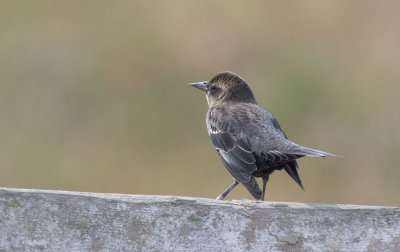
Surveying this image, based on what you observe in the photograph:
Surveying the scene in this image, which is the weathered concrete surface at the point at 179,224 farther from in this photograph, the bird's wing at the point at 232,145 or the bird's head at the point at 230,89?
the bird's head at the point at 230,89

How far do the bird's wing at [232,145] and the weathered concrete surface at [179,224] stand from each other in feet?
5.57

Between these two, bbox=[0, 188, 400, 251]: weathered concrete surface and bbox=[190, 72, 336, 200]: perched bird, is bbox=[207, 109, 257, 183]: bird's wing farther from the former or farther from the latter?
bbox=[0, 188, 400, 251]: weathered concrete surface

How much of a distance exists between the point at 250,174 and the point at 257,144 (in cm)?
30

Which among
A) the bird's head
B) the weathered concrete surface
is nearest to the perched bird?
the bird's head

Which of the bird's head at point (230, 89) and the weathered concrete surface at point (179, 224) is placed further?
the bird's head at point (230, 89)

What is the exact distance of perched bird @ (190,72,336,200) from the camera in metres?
4.66

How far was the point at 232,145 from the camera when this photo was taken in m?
4.99

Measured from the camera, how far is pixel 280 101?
8062 mm

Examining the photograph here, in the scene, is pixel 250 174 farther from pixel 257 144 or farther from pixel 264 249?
pixel 264 249

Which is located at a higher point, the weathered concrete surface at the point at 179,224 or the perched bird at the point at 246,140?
the weathered concrete surface at the point at 179,224

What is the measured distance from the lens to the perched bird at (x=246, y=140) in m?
4.66

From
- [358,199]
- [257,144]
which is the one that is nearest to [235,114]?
[257,144]

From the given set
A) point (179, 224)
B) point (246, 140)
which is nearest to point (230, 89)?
point (246, 140)

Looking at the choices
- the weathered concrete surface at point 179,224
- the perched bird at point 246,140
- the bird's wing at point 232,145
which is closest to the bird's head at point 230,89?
the perched bird at point 246,140
